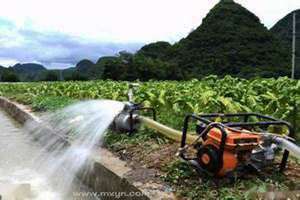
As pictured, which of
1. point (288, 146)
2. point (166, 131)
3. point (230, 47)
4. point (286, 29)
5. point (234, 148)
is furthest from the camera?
point (286, 29)

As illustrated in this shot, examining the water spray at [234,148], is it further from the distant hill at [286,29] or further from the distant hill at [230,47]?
the distant hill at [286,29]

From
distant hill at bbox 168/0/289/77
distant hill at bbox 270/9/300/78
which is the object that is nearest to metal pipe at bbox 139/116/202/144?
distant hill at bbox 168/0/289/77

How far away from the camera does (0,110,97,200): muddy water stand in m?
5.65

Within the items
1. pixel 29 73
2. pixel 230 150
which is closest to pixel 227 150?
pixel 230 150

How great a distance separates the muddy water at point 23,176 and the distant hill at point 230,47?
2027 centimetres

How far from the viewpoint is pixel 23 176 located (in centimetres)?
663

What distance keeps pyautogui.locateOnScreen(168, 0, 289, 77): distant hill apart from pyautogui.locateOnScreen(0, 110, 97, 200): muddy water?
20267mm

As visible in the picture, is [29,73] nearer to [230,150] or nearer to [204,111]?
[204,111]

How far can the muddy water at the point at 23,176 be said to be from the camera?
5.65 meters

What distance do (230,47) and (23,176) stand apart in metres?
32.5

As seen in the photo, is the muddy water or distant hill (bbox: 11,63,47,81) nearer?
the muddy water

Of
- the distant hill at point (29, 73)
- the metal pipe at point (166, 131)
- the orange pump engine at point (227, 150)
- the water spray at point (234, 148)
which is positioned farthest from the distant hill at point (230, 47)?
the orange pump engine at point (227, 150)

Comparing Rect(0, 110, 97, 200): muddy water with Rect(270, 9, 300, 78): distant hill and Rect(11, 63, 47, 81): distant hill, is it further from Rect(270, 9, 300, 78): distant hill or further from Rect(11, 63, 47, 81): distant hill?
Rect(11, 63, 47, 81): distant hill

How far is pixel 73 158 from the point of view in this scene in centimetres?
676
